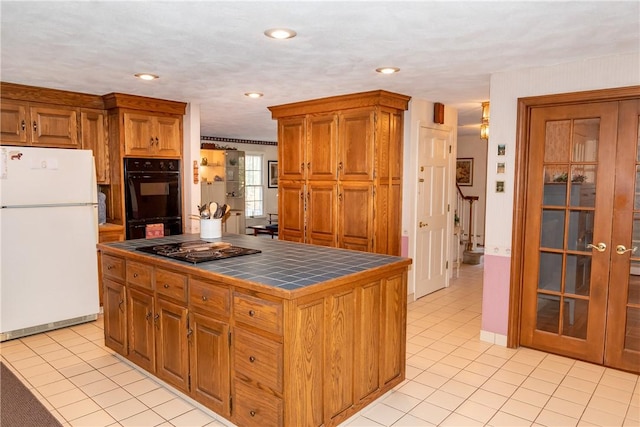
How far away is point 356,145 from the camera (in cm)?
467

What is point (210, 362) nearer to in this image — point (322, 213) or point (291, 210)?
point (322, 213)

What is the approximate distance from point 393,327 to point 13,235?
128 inches

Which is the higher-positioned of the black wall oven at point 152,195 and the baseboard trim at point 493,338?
the black wall oven at point 152,195

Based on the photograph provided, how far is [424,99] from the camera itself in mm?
4898

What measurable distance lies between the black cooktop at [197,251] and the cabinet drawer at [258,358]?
614mm

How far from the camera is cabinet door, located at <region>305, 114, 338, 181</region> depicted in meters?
4.84

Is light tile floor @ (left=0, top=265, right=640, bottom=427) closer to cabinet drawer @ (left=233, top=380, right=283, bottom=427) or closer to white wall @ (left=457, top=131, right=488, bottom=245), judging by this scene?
cabinet drawer @ (left=233, top=380, right=283, bottom=427)

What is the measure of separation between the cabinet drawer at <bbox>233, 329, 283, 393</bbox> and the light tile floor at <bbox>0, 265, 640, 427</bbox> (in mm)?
494

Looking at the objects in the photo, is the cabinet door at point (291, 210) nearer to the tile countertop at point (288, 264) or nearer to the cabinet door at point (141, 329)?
the tile countertop at point (288, 264)

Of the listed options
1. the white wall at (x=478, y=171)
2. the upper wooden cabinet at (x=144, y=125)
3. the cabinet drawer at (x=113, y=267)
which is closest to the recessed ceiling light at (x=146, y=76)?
the upper wooden cabinet at (x=144, y=125)

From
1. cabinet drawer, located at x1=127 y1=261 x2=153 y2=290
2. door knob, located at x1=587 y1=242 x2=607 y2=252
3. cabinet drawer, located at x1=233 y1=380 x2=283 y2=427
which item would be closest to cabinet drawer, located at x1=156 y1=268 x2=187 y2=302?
cabinet drawer, located at x1=127 y1=261 x2=153 y2=290

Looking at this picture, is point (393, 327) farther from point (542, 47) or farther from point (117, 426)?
point (542, 47)

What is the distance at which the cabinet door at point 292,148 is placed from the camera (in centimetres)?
514

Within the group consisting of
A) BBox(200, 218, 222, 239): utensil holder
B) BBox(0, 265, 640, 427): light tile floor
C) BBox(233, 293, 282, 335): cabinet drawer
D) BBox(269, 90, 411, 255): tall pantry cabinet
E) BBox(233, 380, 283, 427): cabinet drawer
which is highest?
BBox(269, 90, 411, 255): tall pantry cabinet
